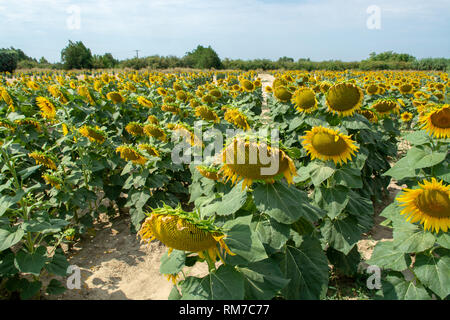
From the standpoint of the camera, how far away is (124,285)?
10.8ft

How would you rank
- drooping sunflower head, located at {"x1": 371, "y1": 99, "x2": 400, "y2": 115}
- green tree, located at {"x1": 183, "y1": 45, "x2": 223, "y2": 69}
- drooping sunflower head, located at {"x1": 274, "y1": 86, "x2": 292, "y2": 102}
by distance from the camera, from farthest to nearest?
green tree, located at {"x1": 183, "y1": 45, "x2": 223, "y2": 69}, drooping sunflower head, located at {"x1": 274, "y1": 86, "x2": 292, "y2": 102}, drooping sunflower head, located at {"x1": 371, "y1": 99, "x2": 400, "y2": 115}

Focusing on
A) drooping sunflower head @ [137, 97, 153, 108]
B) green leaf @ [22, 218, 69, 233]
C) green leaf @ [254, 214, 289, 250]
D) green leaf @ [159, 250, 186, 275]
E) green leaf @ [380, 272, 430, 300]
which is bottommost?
green leaf @ [380, 272, 430, 300]

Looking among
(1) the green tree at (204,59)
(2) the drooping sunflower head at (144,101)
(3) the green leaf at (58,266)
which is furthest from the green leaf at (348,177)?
(1) the green tree at (204,59)

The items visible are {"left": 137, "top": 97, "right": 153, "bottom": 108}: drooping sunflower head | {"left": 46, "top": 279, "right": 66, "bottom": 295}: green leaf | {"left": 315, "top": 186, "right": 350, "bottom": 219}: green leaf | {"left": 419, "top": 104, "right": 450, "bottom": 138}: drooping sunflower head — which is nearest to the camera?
{"left": 419, "top": 104, "right": 450, "bottom": 138}: drooping sunflower head

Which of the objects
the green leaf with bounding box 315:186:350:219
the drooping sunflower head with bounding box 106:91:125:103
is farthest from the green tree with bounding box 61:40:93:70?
the green leaf with bounding box 315:186:350:219

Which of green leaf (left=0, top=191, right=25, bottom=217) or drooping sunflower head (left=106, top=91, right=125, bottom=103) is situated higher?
drooping sunflower head (left=106, top=91, right=125, bottom=103)

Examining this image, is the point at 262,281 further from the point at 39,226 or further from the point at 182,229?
the point at 39,226

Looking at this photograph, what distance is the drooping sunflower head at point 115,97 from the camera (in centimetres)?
563

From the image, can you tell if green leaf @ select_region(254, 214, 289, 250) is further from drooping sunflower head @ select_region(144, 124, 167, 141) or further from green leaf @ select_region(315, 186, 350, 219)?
drooping sunflower head @ select_region(144, 124, 167, 141)

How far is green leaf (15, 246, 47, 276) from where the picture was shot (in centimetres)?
243

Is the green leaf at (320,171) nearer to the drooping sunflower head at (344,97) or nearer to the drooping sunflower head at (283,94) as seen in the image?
the drooping sunflower head at (344,97)

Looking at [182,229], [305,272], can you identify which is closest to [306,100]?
[305,272]

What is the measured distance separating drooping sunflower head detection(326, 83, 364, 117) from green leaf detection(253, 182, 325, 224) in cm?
186
